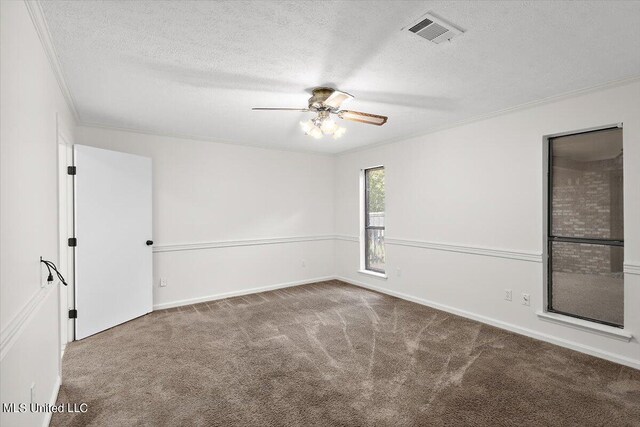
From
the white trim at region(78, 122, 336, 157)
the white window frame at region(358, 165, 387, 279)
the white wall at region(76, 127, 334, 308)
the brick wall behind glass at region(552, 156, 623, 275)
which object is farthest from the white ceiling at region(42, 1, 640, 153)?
the white window frame at region(358, 165, 387, 279)

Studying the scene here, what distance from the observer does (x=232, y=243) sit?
5.05 meters

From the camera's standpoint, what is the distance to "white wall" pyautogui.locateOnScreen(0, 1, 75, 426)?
135 centimetres

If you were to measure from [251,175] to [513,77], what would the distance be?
3.74 m

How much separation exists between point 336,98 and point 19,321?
2.49 meters

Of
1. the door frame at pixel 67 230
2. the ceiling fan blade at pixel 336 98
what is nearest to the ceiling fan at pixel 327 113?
the ceiling fan blade at pixel 336 98

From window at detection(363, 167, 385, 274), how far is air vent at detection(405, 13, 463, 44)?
336 cm

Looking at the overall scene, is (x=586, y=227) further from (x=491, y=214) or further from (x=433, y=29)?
(x=433, y=29)

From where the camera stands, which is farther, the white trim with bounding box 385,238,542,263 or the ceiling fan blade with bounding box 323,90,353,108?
the white trim with bounding box 385,238,542,263

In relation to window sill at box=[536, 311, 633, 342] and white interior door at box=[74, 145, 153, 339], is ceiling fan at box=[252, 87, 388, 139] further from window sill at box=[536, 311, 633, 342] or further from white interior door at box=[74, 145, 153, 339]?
window sill at box=[536, 311, 633, 342]

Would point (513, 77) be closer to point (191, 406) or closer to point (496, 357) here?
point (496, 357)

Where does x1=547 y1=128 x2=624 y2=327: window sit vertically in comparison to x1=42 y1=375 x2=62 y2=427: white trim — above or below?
above

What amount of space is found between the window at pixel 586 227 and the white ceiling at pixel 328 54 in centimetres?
62

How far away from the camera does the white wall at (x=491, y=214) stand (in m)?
2.79

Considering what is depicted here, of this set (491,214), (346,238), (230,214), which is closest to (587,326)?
(491,214)
